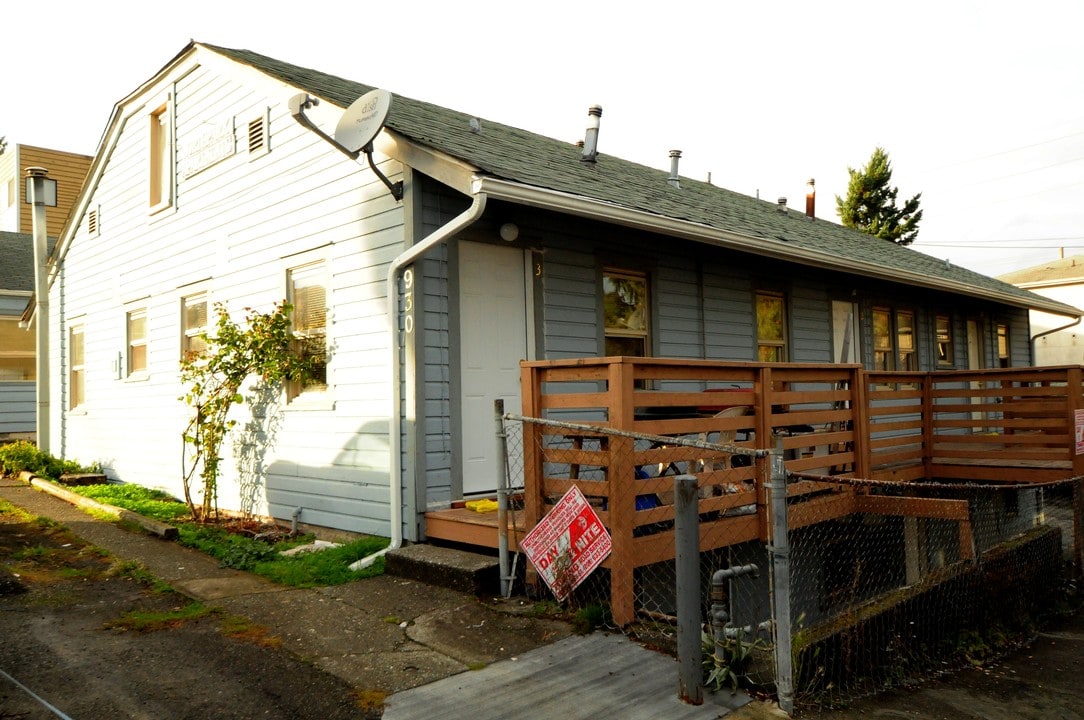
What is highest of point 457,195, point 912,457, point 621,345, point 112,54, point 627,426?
point 112,54

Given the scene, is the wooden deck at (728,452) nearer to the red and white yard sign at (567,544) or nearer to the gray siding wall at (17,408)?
the red and white yard sign at (567,544)

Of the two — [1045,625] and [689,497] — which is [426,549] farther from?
[1045,625]

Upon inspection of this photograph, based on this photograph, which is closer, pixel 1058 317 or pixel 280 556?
pixel 280 556

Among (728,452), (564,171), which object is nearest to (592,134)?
(564,171)

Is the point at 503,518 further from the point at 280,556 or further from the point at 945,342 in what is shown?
the point at 945,342

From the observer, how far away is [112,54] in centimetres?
1140

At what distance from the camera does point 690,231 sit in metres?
→ 7.75

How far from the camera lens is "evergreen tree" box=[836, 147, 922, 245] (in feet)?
125

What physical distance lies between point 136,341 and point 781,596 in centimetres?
977

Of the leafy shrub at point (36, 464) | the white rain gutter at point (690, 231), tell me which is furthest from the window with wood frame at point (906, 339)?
the leafy shrub at point (36, 464)

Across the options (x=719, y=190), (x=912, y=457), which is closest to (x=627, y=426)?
(x=912, y=457)

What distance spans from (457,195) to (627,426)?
2.86 m

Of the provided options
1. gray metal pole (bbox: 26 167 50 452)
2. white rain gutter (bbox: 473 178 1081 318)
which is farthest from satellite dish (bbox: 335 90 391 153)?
gray metal pole (bbox: 26 167 50 452)

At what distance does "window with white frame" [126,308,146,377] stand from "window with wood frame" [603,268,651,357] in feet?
21.0
